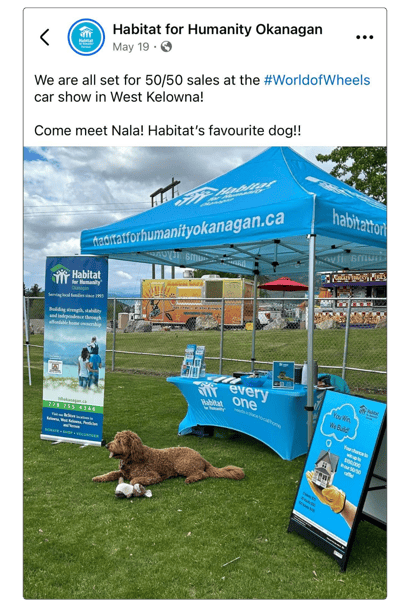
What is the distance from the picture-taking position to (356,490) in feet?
10.0

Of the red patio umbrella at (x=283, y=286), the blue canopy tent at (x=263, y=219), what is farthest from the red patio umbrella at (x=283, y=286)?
the blue canopy tent at (x=263, y=219)

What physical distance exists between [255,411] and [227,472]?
933mm

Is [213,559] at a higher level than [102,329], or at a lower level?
lower

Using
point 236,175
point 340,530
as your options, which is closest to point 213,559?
point 340,530

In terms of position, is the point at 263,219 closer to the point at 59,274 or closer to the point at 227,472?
the point at 227,472

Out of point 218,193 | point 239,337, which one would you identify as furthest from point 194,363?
point 239,337

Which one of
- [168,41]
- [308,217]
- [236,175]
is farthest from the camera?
[236,175]

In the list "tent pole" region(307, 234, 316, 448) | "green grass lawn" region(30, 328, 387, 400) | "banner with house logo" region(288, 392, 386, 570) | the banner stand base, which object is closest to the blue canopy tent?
"tent pole" region(307, 234, 316, 448)

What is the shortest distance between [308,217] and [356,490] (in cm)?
216

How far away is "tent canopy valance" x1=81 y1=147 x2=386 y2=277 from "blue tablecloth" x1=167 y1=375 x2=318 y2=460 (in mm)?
1693

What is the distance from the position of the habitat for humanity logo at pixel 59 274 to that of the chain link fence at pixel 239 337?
4.13m

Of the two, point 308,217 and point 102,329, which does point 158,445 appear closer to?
point 102,329

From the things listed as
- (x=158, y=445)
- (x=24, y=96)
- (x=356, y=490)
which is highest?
(x=24, y=96)

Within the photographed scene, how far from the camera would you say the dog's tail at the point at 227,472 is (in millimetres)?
4621
